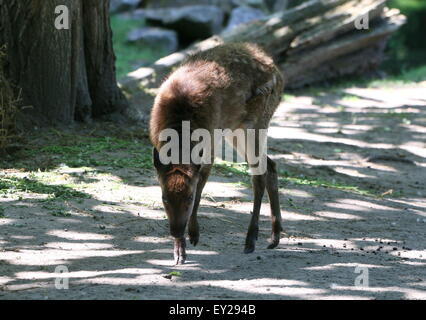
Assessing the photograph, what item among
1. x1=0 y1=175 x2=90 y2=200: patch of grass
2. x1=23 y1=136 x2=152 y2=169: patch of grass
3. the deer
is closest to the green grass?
x1=23 y1=136 x2=152 y2=169: patch of grass

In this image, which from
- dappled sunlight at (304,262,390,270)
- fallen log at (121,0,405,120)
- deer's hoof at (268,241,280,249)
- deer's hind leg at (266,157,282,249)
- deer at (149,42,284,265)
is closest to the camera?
deer at (149,42,284,265)

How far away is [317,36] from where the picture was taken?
1512cm

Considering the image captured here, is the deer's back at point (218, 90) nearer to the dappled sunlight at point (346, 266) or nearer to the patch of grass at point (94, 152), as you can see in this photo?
the dappled sunlight at point (346, 266)

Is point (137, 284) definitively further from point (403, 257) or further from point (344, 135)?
point (344, 135)

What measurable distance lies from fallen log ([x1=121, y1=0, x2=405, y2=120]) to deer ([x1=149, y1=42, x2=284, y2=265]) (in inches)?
265

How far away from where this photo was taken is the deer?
6078 mm

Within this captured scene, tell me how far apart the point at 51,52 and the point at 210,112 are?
435 centimetres

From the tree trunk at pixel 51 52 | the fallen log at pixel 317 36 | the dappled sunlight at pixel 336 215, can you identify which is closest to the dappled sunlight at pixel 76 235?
the dappled sunlight at pixel 336 215

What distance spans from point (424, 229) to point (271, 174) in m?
2.07

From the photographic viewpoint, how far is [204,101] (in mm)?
6582

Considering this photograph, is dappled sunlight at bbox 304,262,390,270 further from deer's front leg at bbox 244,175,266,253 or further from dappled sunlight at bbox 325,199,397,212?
dappled sunlight at bbox 325,199,397,212

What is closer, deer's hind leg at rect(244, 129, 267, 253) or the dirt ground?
the dirt ground

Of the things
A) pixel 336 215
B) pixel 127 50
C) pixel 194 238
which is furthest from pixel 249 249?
pixel 127 50
